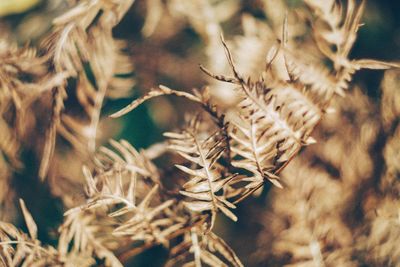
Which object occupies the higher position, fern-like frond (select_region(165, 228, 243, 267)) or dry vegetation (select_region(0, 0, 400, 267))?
dry vegetation (select_region(0, 0, 400, 267))

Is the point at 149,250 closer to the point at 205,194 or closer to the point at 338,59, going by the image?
the point at 205,194

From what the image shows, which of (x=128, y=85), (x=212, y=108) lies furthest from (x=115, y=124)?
(x=212, y=108)

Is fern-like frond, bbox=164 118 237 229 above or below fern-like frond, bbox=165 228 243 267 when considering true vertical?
above

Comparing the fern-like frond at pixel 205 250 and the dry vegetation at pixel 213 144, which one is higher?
the dry vegetation at pixel 213 144

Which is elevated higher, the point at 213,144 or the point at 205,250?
the point at 213,144

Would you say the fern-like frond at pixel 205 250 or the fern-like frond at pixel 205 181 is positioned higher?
the fern-like frond at pixel 205 181

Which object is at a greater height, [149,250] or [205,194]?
[205,194]

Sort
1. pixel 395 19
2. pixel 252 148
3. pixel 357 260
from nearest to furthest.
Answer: pixel 252 148, pixel 357 260, pixel 395 19

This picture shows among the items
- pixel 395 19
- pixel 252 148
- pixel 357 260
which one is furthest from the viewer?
pixel 395 19
